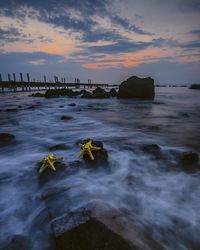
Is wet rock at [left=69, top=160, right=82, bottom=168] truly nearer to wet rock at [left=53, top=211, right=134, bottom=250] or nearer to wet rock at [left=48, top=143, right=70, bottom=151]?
wet rock at [left=48, top=143, right=70, bottom=151]

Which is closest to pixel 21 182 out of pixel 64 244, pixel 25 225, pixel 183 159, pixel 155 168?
pixel 25 225

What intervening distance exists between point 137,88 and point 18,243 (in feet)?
86.4

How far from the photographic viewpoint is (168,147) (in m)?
6.12

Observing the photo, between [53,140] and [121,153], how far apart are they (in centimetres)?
300

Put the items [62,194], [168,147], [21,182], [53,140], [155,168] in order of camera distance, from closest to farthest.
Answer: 1. [62,194]
2. [21,182]
3. [155,168]
4. [168,147]
5. [53,140]

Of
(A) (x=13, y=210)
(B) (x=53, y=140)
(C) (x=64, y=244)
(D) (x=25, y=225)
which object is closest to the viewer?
(C) (x=64, y=244)

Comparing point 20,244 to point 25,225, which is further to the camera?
point 25,225

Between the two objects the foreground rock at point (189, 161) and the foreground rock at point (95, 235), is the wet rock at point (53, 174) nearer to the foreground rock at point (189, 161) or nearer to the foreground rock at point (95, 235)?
the foreground rock at point (95, 235)

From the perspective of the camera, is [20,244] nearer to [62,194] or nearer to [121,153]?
[62,194]

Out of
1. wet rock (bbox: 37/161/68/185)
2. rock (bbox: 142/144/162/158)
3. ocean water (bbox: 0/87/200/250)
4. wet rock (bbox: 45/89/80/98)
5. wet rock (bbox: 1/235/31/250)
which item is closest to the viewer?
wet rock (bbox: 1/235/31/250)

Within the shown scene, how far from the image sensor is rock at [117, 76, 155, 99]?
88.5ft

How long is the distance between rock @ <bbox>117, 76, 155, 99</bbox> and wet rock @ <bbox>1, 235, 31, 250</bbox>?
2600 centimetres

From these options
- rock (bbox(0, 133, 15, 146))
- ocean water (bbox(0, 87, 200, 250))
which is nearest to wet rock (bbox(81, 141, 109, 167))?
ocean water (bbox(0, 87, 200, 250))

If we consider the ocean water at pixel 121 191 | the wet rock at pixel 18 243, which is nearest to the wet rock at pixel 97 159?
the ocean water at pixel 121 191
